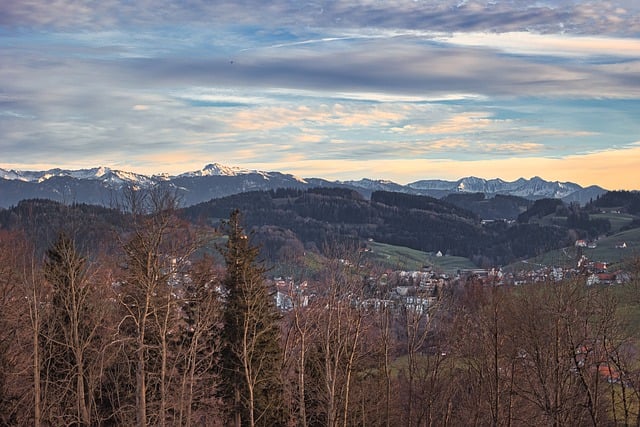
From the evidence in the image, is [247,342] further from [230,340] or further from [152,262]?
[152,262]

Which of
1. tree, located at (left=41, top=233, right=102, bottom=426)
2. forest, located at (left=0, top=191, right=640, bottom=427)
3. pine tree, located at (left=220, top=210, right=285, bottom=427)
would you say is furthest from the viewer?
pine tree, located at (left=220, top=210, right=285, bottom=427)

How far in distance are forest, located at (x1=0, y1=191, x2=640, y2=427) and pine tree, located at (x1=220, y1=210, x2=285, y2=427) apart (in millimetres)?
89

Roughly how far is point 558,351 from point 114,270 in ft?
66.5

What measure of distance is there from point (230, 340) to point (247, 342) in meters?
1.48

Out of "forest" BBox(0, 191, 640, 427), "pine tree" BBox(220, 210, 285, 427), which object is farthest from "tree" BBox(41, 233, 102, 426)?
"pine tree" BBox(220, 210, 285, 427)

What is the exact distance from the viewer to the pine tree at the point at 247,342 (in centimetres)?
3331

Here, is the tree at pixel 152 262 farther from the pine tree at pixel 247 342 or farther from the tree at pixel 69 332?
the pine tree at pixel 247 342

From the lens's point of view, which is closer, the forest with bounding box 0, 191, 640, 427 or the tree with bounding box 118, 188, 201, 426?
the tree with bounding box 118, 188, 201, 426

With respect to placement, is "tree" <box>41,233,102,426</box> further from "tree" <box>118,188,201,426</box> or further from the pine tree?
the pine tree

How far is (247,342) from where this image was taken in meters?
33.6

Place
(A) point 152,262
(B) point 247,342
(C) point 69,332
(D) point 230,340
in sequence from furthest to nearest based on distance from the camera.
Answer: (D) point 230,340 → (B) point 247,342 → (C) point 69,332 → (A) point 152,262

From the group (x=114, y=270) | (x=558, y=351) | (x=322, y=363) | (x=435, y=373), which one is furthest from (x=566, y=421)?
(x=114, y=270)

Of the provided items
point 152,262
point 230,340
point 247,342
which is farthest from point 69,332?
point 247,342

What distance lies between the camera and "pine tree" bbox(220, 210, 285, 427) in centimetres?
3331
